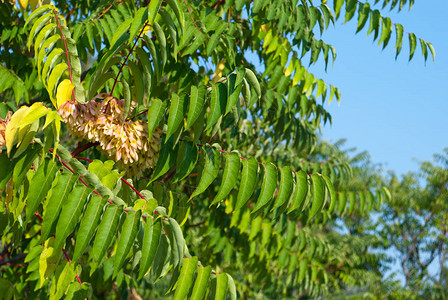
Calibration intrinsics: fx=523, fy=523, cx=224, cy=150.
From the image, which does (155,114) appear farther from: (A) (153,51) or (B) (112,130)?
(A) (153,51)

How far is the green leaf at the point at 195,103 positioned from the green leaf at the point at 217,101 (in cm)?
4

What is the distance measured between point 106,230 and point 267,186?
717 millimetres

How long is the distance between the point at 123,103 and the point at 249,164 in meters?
0.58

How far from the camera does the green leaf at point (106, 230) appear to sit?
1719 millimetres

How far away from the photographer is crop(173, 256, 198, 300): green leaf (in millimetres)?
1870

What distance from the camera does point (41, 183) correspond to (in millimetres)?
1801

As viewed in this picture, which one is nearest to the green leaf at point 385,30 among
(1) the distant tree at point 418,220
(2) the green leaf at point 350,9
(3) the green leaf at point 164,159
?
(2) the green leaf at point 350,9

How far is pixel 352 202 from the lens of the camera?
3.71m

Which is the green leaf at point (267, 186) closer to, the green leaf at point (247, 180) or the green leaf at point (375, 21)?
the green leaf at point (247, 180)

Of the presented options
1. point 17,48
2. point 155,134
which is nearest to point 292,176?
point 155,134

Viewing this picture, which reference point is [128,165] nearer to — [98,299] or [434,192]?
[98,299]

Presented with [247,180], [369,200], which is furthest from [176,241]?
[369,200]

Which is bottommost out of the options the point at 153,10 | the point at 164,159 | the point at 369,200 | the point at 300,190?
the point at 164,159

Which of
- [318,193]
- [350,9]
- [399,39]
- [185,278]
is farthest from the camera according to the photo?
[399,39]
